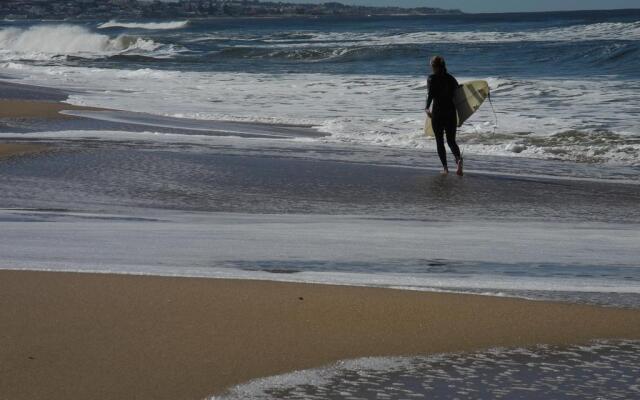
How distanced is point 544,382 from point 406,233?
3478 mm

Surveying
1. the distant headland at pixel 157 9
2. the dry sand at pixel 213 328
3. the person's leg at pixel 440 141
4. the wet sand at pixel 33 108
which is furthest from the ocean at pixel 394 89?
the distant headland at pixel 157 9

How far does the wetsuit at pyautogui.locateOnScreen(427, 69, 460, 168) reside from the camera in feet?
37.4

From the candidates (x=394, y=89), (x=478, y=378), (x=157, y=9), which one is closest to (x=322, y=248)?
(x=478, y=378)

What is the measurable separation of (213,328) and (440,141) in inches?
286

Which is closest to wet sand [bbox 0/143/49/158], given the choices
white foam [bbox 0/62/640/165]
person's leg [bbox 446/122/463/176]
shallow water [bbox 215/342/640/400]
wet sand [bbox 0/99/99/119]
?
wet sand [bbox 0/99/99/119]

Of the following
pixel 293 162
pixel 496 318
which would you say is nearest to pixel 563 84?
pixel 293 162

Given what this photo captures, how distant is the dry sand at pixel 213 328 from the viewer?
12.2 feet

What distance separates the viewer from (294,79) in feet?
97.0

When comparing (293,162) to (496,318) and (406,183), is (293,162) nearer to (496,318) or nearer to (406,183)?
(406,183)

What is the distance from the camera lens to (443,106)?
1151 centimetres

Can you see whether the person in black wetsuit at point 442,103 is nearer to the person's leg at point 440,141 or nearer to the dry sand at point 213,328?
the person's leg at point 440,141

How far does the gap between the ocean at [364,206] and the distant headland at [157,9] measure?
125293mm

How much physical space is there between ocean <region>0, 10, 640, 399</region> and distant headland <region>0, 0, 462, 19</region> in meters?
125

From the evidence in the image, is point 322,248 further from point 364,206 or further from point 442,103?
point 442,103
